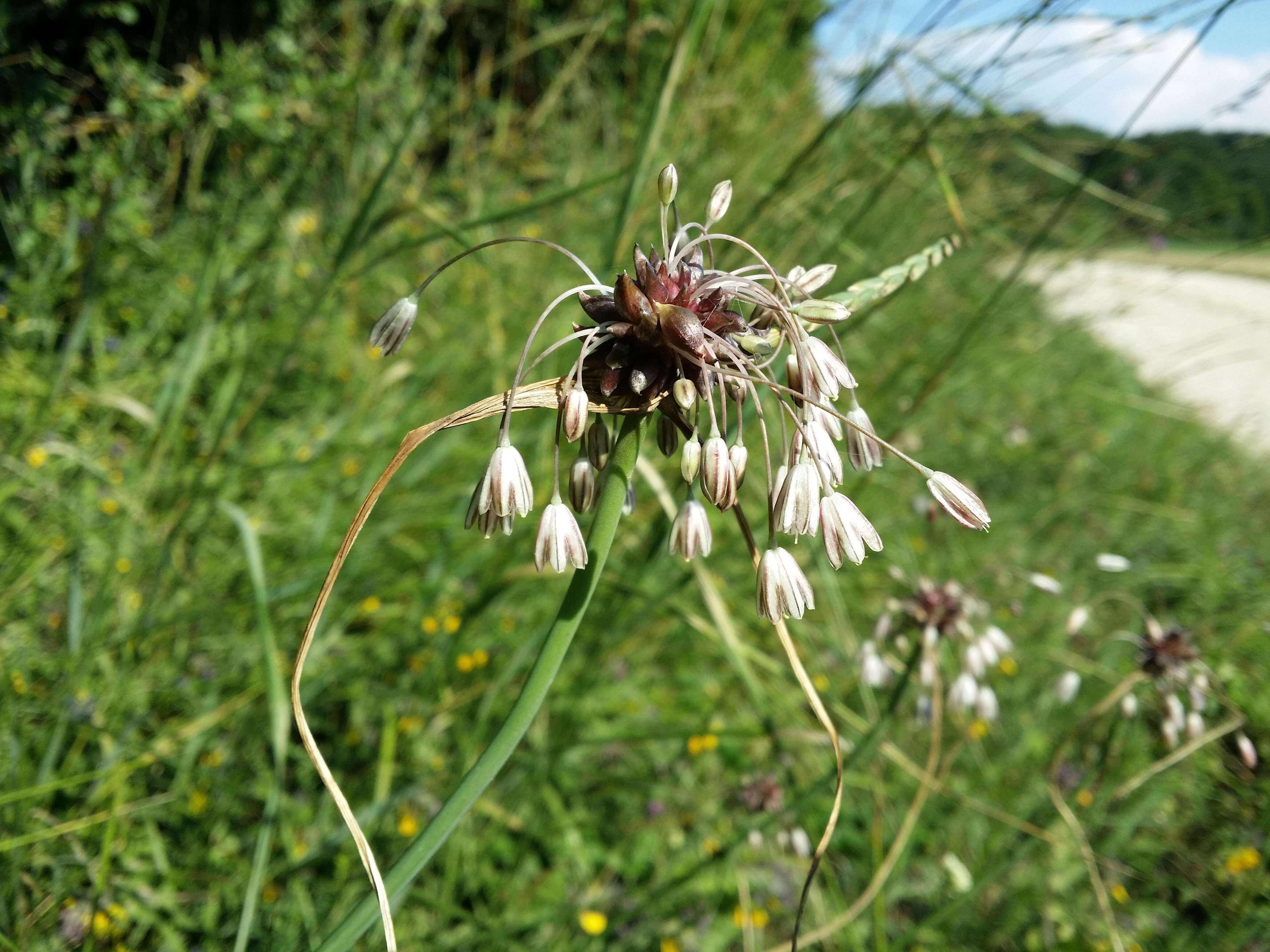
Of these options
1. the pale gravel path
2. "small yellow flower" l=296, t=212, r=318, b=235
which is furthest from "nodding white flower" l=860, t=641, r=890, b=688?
"small yellow flower" l=296, t=212, r=318, b=235

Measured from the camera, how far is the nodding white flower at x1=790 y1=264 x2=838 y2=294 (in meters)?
0.86

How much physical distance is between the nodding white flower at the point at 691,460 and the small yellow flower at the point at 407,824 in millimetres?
1477

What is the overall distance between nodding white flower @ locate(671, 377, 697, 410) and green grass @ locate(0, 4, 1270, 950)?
0.68 metres

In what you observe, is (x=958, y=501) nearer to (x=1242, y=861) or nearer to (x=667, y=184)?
(x=667, y=184)

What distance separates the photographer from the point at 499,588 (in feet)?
4.72

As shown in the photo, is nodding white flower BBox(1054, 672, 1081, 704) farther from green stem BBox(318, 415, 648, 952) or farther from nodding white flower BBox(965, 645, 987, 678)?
green stem BBox(318, 415, 648, 952)

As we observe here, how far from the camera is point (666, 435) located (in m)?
0.85

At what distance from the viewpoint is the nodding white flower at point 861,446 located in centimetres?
85

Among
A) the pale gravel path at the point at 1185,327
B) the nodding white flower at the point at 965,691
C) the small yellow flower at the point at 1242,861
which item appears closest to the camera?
the nodding white flower at the point at 965,691

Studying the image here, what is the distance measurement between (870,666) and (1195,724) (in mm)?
780

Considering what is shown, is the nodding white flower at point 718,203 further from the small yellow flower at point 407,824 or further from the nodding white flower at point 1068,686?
the nodding white flower at point 1068,686

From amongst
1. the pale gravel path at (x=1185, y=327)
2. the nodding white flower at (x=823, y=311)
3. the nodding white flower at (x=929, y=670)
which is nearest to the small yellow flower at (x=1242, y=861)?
the nodding white flower at (x=929, y=670)

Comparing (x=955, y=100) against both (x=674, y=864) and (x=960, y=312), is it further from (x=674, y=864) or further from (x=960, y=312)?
(x=960, y=312)

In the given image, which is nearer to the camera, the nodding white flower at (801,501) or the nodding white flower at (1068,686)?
the nodding white flower at (801,501)
